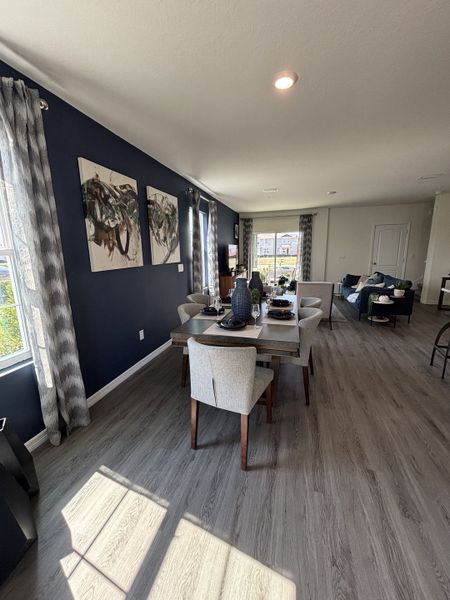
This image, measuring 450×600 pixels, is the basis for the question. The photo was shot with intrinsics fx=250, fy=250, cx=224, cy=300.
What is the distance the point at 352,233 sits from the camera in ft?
23.3

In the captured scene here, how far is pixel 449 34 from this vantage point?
135 cm

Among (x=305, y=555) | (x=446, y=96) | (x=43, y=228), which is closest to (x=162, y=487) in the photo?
(x=305, y=555)

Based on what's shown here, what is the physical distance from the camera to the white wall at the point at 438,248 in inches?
215

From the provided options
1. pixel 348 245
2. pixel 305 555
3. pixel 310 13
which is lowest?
pixel 305 555

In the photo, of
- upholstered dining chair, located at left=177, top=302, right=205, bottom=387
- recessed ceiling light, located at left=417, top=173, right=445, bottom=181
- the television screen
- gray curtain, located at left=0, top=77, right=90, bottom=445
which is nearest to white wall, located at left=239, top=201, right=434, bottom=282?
the television screen

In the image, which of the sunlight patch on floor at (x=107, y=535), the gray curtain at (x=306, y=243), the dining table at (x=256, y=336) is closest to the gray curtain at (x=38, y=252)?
the sunlight patch on floor at (x=107, y=535)

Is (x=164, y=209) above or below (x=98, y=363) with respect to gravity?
above

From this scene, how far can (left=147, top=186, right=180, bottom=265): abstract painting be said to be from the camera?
122 inches

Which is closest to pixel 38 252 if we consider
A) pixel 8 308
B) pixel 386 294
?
pixel 8 308

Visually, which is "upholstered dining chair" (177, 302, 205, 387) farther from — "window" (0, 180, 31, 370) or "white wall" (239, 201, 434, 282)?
"white wall" (239, 201, 434, 282)

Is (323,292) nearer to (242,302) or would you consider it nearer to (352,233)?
(242,302)

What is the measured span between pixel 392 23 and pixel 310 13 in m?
0.45

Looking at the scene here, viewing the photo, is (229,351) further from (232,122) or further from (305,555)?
(232,122)

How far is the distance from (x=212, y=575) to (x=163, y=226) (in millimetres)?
3228
